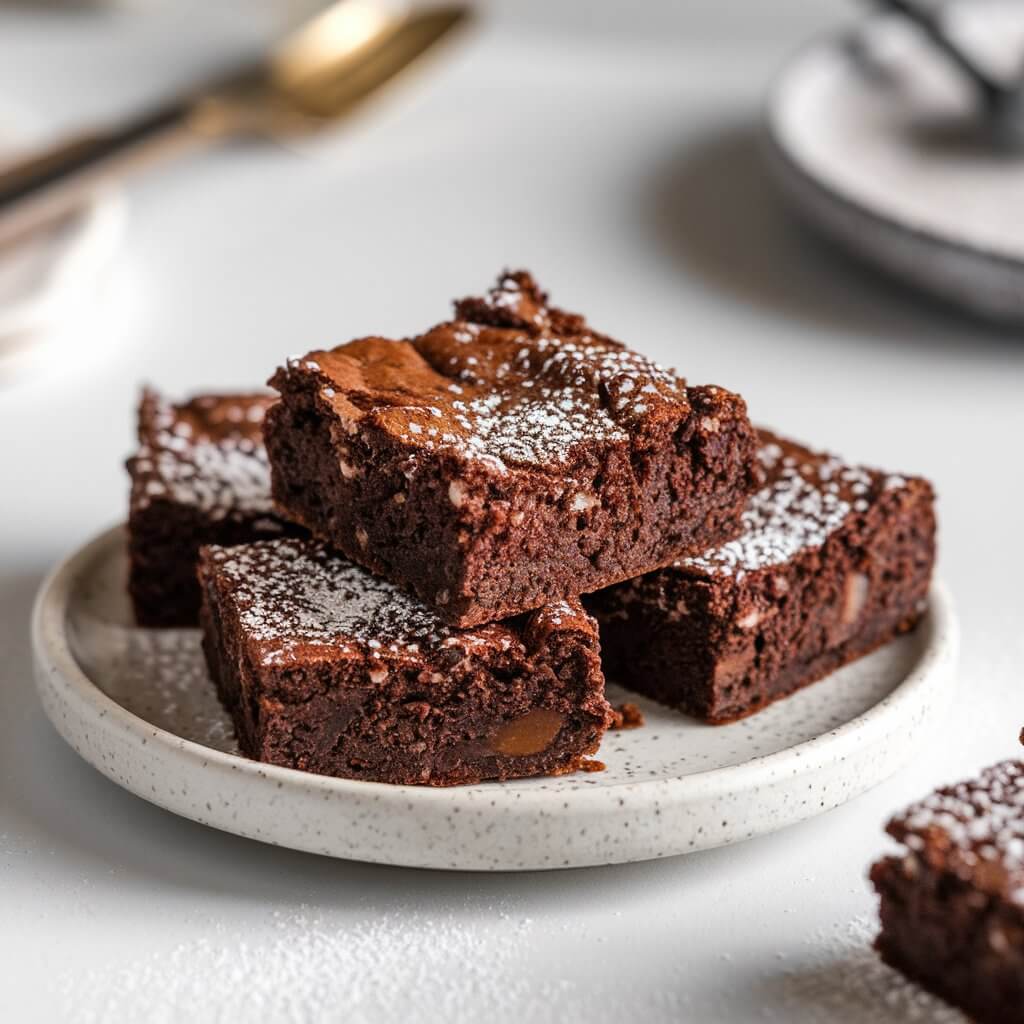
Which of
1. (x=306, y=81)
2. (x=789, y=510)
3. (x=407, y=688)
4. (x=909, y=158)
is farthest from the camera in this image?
(x=306, y=81)

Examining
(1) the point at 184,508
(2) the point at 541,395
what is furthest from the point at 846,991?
(1) the point at 184,508

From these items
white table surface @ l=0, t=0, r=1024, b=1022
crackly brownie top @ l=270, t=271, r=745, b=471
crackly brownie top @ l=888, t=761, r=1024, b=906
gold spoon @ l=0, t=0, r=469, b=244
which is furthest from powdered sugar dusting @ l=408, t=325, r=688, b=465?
gold spoon @ l=0, t=0, r=469, b=244

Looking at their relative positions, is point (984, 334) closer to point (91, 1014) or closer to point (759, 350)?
point (759, 350)

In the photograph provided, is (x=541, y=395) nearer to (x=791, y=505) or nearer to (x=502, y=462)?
(x=502, y=462)

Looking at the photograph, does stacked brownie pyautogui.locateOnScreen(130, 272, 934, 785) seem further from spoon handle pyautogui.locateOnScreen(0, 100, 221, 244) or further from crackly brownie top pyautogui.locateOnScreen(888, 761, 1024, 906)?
spoon handle pyautogui.locateOnScreen(0, 100, 221, 244)

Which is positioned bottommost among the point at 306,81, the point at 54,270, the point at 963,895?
the point at 54,270

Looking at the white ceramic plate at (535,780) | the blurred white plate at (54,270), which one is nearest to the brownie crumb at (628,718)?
the white ceramic plate at (535,780)

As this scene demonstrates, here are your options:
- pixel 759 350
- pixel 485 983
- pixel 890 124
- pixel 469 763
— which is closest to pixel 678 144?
pixel 890 124
